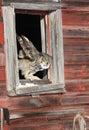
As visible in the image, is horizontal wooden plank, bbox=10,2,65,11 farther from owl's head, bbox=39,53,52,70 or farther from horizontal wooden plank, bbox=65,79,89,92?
horizontal wooden plank, bbox=65,79,89,92

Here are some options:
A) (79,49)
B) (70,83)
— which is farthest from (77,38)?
(70,83)

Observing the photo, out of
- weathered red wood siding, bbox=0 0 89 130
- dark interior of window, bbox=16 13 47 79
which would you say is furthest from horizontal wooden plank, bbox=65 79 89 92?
dark interior of window, bbox=16 13 47 79

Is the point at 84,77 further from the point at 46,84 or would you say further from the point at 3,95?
the point at 3,95

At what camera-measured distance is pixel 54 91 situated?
8711 millimetres

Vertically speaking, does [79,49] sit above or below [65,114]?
above

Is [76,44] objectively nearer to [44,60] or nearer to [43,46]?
[43,46]

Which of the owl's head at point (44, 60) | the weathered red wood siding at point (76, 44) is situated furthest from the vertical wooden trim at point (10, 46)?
the weathered red wood siding at point (76, 44)

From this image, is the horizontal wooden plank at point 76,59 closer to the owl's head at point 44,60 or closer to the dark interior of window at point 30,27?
the owl's head at point 44,60

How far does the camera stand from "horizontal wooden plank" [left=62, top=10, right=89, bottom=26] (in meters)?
8.84

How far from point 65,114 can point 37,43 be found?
1.99m

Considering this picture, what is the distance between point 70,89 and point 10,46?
1.40 metres

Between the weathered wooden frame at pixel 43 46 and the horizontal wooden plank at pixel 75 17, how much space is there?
0.15 metres

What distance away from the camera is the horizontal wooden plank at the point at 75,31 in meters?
8.86

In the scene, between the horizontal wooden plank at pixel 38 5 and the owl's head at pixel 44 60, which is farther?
the owl's head at pixel 44 60
